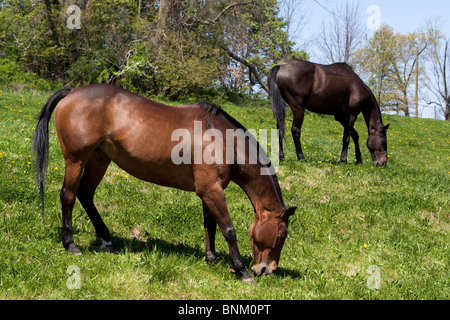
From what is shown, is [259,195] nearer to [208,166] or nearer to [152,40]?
[208,166]

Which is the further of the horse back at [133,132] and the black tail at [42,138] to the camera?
the black tail at [42,138]

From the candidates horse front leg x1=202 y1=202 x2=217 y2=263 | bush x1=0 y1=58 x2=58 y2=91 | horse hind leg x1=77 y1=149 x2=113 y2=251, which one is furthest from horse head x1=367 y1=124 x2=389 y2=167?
bush x1=0 y1=58 x2=58 y2=91

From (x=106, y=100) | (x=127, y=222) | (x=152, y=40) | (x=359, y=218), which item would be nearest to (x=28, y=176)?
(x=127, y=222)

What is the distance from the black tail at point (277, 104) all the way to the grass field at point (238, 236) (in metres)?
0.80

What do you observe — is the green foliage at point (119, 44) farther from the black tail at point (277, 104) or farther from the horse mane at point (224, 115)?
the horse mane at point (224, 115)

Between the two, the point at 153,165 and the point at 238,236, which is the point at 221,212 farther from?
the point at 238,236

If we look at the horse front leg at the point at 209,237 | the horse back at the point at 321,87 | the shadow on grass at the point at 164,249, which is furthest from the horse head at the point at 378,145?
the horse front leg at the point at 209,237

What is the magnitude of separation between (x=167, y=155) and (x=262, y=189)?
42.5 inches

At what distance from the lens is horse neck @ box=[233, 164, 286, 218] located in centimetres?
486

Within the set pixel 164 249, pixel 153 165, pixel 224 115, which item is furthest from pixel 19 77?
pixel 224 115

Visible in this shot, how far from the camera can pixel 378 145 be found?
10992 millimetres

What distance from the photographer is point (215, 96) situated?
23922mm

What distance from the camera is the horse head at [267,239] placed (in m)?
4.77

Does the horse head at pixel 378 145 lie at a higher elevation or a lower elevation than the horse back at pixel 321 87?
lower
